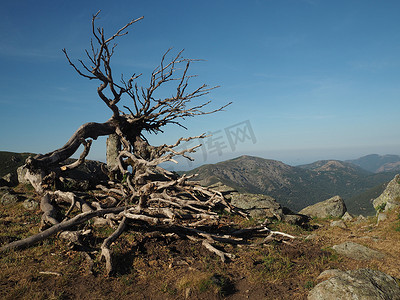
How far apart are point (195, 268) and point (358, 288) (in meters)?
4.70

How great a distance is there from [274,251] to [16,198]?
15.0m

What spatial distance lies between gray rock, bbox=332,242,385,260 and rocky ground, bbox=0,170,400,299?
34mm

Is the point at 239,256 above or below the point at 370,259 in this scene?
above

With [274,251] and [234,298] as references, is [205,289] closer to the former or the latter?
[234,298]

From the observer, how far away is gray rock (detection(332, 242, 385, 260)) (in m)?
9.14

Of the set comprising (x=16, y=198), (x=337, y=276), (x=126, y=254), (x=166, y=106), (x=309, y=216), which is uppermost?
(x=166, y=106)

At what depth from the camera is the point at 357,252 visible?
30.8 ft

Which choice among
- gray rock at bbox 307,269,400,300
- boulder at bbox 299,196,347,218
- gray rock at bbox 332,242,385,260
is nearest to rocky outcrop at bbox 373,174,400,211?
boulder at bbox 299,196,347,218

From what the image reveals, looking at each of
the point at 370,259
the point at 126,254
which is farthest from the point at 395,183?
the point at 126,254

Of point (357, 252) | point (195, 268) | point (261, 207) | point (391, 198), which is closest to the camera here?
point (195, 268)

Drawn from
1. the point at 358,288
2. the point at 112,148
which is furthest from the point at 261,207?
the point at 112,148

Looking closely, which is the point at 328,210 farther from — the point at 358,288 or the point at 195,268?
the point at 195,268

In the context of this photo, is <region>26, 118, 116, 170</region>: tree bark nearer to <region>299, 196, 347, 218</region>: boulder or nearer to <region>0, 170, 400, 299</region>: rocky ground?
<region>0, 170, 400, 299</region>: rocky ground

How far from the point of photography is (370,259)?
29.5 ft
